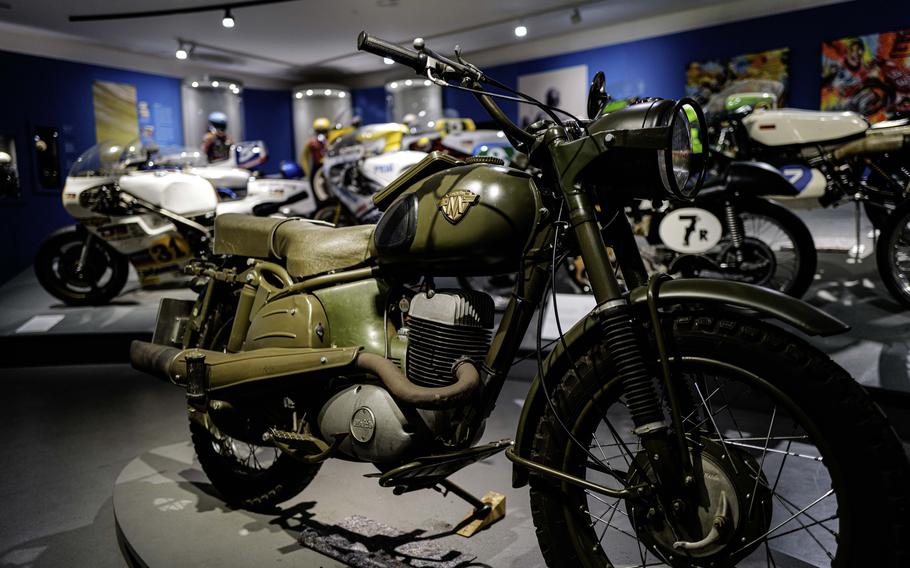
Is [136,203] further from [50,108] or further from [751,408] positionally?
[751,408]

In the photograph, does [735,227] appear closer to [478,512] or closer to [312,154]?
[478,512]

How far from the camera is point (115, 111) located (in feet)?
27.7

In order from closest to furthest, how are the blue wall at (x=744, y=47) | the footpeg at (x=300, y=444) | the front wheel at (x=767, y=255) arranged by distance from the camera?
1. the footpeg at (x=300, y=444)
2. the front wheel at (x=767, y=255)
3. the blue wall at (x=744, y=47)

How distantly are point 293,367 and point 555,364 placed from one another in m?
0.76

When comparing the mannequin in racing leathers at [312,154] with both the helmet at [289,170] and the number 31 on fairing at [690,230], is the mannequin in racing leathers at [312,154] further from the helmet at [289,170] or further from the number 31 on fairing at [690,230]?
the number 31 on fairing at [690,230]

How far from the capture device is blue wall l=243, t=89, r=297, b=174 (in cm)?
1058

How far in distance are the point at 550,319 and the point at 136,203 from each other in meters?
3.59

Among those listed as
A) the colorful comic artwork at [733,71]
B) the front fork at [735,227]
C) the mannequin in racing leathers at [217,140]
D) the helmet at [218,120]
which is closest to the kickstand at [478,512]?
the front fork at [735,227]

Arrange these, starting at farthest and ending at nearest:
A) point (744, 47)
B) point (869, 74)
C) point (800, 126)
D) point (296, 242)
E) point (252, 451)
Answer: point (744, 47)
point (869, 74)
point (800, 126)
point (252, 451)
point (296, 242)

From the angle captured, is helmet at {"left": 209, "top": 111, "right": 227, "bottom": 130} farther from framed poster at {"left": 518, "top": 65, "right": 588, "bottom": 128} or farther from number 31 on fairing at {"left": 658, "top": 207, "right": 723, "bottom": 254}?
number 31 on fairing at {"left": 658, "top": 207, "right": 723, "bottom": 254}

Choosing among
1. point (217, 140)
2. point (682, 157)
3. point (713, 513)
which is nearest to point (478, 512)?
point (713, 513)

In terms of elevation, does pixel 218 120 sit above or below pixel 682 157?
above

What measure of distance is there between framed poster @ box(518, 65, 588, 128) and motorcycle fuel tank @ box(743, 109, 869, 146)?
3.52 metres

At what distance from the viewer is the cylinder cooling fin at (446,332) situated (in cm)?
170
